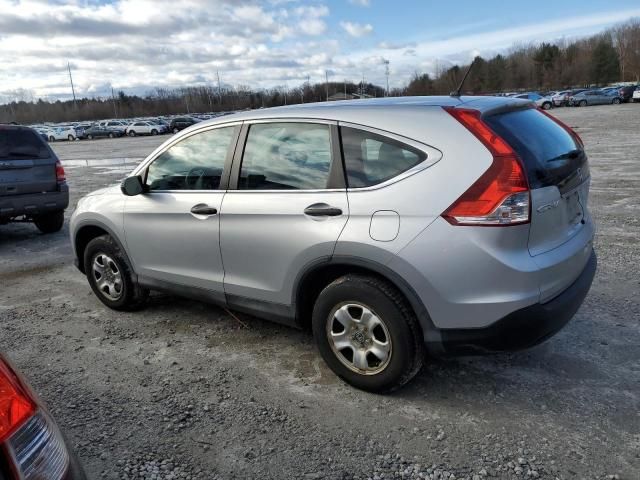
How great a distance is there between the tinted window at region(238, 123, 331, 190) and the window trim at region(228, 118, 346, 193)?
2 centimetres

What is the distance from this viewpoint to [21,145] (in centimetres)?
808

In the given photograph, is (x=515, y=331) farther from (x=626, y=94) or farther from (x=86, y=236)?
(x=626, y=94)

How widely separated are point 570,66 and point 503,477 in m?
102

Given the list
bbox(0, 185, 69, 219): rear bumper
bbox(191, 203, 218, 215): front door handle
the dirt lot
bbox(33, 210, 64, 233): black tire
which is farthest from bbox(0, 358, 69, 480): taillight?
bbox(33, 210, 64, 233): black tire

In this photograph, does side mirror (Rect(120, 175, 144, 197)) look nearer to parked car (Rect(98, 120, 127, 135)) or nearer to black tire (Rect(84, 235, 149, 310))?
black tire (Rect(84, 235, 149, 310))

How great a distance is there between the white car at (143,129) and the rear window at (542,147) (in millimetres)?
53970

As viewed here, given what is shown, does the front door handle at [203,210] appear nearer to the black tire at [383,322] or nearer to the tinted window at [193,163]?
the tinted window at [193,163]

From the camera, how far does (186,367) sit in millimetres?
3891

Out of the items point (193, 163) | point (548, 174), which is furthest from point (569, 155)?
point (193, 163)

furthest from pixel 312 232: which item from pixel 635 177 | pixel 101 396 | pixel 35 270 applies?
pixel 635 177

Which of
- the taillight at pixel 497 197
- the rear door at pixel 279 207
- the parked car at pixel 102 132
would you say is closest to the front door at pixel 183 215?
the rear door at pixel 279 207

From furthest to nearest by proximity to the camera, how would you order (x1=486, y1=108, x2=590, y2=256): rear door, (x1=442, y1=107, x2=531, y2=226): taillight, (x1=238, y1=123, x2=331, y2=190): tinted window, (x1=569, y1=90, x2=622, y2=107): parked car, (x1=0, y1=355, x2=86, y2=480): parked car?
(x1=569, y1=90, x2=622, y2=107): parked car → (x1=238, y1=123, x2=331, y2=190): tinted window → (x1=486, y1=108, x2=590, y2=256): rear door → (x1=442, y1=107, x2=531, y2=226): taillight → (x1=0, y1=355, x2=86, y2=480): parked car

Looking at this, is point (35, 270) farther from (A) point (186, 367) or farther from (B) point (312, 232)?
(B) point (312, 232)

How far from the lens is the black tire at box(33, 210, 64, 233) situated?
28.9ft
